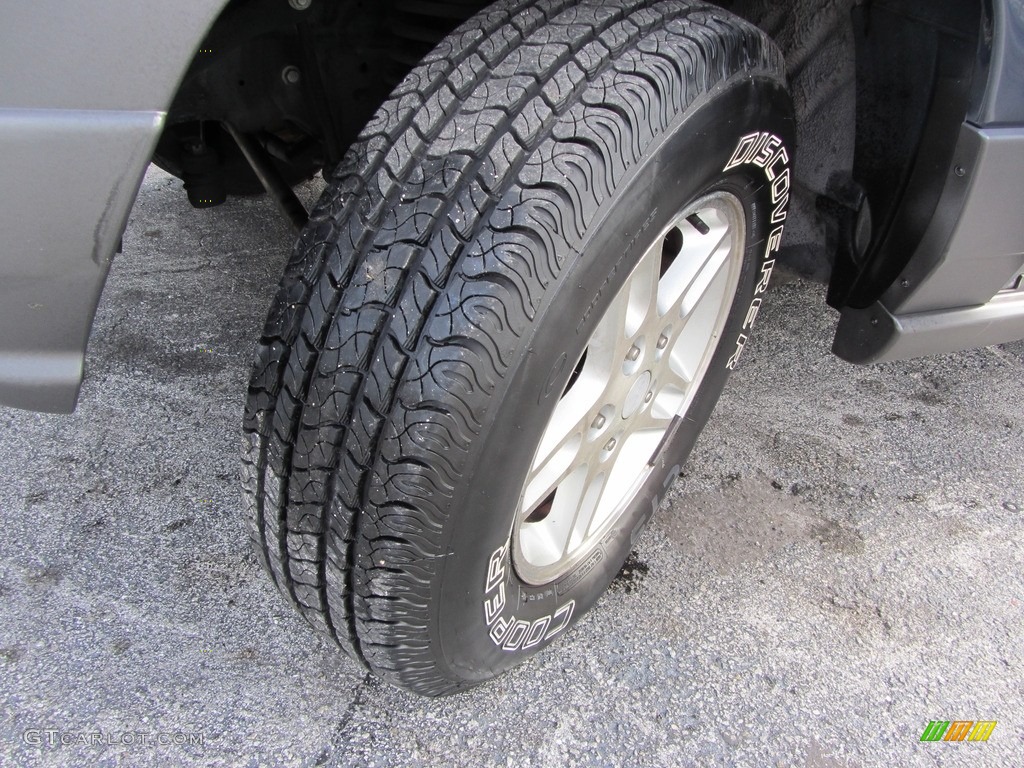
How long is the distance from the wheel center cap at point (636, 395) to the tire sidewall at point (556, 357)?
0.32 meters

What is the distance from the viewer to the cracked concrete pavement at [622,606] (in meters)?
1.44

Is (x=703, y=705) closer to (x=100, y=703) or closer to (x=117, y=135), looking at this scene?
(x=100, y=703)

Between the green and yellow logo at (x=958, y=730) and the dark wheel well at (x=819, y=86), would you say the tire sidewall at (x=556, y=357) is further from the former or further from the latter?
the green and yellow logo at (x=958, y=730)

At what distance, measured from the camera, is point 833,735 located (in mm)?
1496

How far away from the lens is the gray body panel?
0.80 meters

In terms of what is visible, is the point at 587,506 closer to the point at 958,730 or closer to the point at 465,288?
the point at 465,288

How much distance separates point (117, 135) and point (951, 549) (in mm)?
2020

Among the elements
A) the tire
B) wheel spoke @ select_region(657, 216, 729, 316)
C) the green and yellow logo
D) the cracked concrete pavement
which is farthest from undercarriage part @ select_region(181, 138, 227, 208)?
the green and yellow logo

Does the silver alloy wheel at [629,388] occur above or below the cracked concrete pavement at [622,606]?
above

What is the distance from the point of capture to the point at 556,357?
3.58 ft

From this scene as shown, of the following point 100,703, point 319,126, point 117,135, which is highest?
point 117,135

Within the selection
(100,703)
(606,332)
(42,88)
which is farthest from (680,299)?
(100,703)

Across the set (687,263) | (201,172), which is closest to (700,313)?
(687,263)

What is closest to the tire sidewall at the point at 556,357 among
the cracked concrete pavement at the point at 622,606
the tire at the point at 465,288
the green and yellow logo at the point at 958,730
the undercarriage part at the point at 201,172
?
the tire at the point at 465,288
